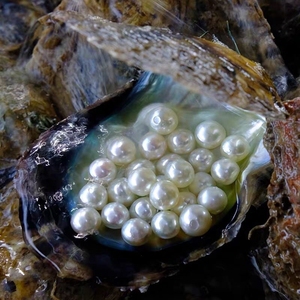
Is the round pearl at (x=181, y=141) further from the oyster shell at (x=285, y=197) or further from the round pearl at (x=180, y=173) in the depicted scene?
the oyster shell at (x=285, y=197)

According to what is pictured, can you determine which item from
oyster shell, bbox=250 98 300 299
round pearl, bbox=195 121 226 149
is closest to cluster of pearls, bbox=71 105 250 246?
round pearl, bbox=195 121 226 149

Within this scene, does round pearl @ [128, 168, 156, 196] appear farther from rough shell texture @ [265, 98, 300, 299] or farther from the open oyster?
rough shell texture @ [265, 98, 300, 299]

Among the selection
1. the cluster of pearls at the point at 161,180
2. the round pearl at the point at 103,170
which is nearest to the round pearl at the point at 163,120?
the cluster of pearls at the point at 161,180

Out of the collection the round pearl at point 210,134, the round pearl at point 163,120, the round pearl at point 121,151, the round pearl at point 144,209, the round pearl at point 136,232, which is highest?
the round pearl at point 163,120

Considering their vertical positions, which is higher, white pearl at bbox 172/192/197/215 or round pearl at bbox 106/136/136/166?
round pearl at bbox 106/136/136/166

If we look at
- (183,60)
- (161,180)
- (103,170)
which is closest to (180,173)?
(161,180)

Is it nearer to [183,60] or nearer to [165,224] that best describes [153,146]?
[165,224]
